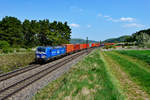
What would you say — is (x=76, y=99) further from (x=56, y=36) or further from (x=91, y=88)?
(x=56, y=36)

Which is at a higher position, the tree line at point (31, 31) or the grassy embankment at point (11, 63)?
the tree line at point (31, 31)

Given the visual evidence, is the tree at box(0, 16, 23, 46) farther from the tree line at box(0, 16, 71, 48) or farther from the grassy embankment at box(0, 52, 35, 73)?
the grassy embankment at box(0, 52, 35, 73)

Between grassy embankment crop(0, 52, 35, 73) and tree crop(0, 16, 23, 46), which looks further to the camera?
tree crop(0, 16, 23, 46)

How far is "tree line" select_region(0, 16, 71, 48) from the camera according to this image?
190 ft

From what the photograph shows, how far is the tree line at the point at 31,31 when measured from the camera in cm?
5778

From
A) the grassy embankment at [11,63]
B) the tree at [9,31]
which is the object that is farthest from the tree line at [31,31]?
the grassy embankment at [11,63]

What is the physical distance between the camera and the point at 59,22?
7512 cm

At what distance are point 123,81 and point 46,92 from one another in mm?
7484

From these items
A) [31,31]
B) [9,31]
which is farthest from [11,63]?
[31,31]

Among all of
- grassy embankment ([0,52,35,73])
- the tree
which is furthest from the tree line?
grassy embankment ([0,52,35,73])

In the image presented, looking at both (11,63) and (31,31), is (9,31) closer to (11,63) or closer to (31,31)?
(31,31)

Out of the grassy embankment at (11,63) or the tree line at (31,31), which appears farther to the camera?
the tree line at (31,31)

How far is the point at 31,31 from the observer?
67188mm

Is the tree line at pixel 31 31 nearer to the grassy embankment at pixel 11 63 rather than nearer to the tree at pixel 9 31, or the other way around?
the tree at pixel 9 31
